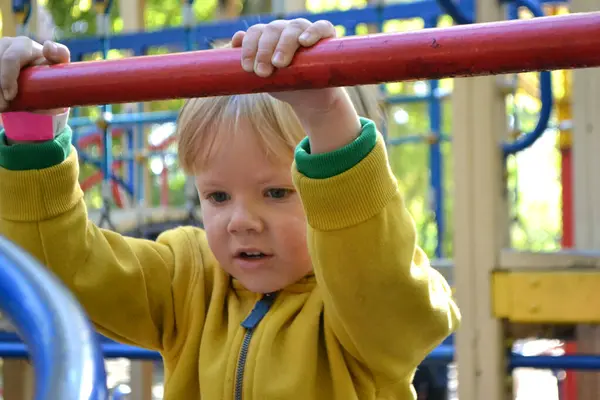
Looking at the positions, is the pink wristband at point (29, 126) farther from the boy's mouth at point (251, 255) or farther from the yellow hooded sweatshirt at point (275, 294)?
the boy's mouth at point (251, 255)

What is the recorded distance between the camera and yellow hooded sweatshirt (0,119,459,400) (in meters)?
0.90

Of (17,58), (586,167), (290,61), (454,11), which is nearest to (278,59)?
(290,61)

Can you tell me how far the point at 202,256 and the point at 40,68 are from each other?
442 mm

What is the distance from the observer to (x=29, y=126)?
106 cm

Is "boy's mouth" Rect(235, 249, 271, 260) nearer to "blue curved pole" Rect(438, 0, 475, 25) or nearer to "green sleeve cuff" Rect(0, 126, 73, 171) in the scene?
"green sleeve cuff" Rect(0, 126, 73, 171)

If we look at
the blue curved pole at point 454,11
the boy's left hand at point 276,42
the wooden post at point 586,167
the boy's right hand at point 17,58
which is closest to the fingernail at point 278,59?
the boy's left hand at point 276,42

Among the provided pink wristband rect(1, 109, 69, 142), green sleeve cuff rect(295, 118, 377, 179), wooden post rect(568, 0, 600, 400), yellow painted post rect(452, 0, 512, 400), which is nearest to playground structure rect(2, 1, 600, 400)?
yellow painted post rect(452, 0, 512, 400)

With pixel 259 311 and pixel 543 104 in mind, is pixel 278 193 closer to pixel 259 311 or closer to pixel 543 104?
pixel 259 311

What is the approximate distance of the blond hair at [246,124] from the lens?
3.37 feet

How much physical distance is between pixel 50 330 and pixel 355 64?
368 millimetres

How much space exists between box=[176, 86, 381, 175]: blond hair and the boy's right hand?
0.21 meters

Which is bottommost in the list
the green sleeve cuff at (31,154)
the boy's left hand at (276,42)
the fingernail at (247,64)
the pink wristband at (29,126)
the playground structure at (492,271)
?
the playground structure at (492,271)

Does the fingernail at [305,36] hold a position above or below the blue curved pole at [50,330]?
above

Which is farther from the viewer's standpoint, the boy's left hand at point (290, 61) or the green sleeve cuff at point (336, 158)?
the green sleeve cuff at point (336, 158)
